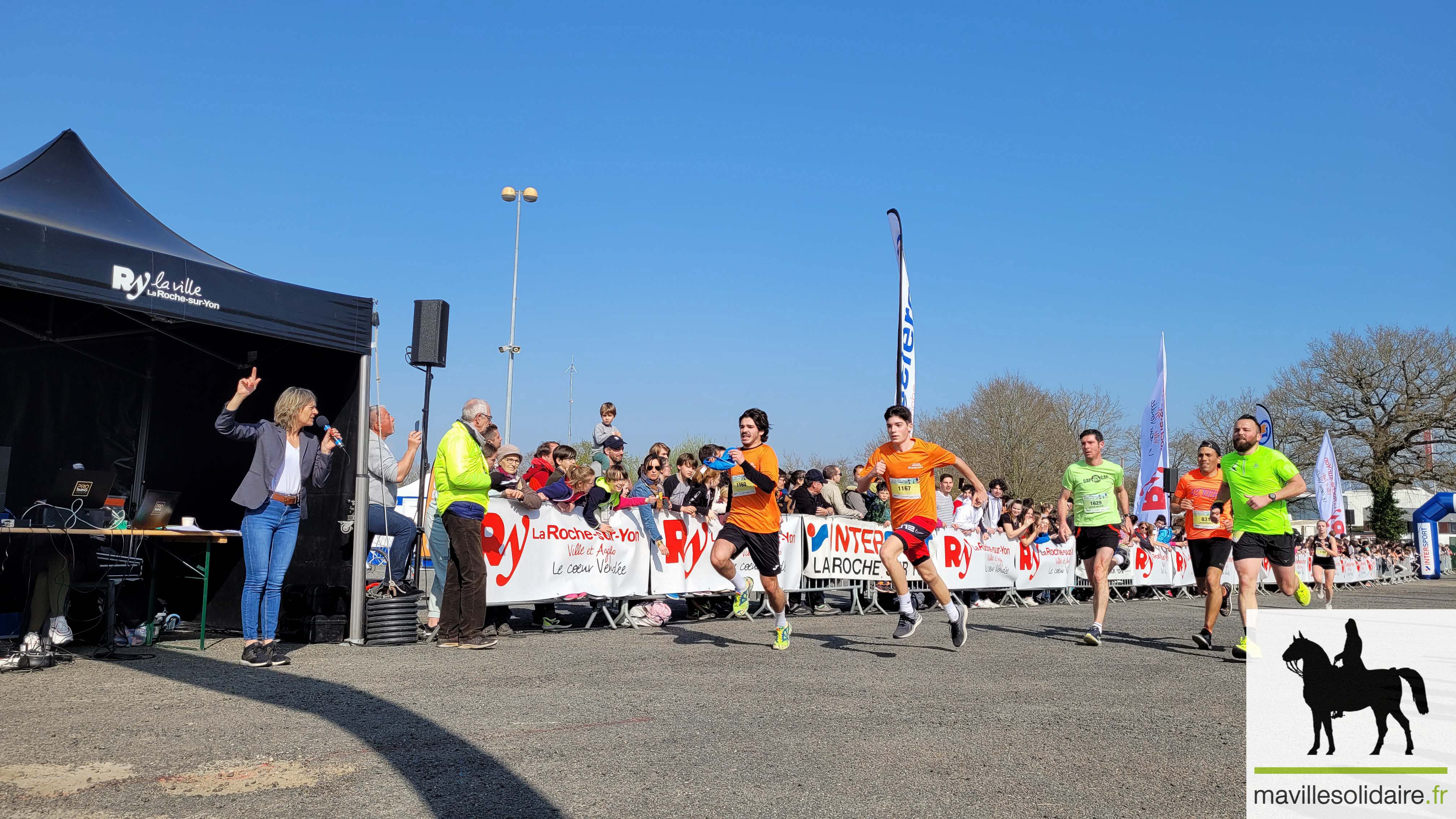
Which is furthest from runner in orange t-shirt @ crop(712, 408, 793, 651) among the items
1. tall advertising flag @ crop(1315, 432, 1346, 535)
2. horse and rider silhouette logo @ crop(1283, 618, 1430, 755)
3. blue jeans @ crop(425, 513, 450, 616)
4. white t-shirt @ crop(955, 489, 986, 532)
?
tall advertising flag @ crop(1315, 432, 1346, 535)

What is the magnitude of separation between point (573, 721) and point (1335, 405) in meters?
55.6

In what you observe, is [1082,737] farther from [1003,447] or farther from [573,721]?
[1003,447]

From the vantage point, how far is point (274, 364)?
381 inches

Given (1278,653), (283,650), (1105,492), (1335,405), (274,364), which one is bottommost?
(283,650)

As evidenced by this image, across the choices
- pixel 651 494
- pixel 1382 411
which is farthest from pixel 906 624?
pixel 1382 411

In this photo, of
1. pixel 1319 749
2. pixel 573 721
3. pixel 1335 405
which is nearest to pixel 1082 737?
pixel 1319 749

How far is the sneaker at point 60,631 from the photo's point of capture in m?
7.57

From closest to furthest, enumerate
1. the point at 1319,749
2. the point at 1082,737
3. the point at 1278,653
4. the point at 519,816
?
1. the point at 519,816
2. the point at 1319,749
3. the point at 1278,653
4. the point at 1082,737

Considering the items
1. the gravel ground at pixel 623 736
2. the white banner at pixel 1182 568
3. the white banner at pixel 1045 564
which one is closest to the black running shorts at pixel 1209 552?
the gravel ground at pixel 623 736

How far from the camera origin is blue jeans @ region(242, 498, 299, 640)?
7.38 m

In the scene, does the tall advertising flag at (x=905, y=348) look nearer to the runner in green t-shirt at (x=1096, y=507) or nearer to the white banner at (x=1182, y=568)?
the runner in green t-shirt at (x=1096, y=507)

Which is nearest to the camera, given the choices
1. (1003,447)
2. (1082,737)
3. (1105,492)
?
(1082,737)

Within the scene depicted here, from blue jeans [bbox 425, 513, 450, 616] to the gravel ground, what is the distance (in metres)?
1.44

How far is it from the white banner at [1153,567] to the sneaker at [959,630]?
12.8 metres
